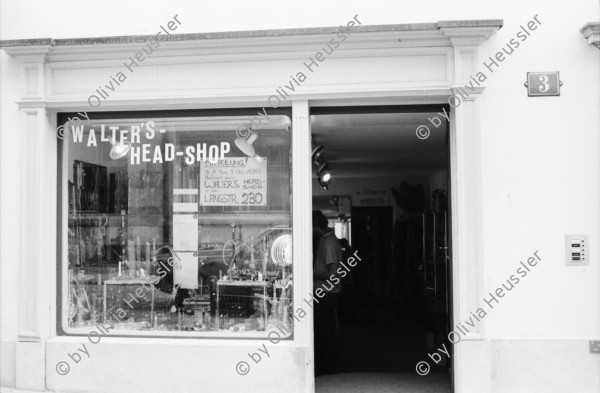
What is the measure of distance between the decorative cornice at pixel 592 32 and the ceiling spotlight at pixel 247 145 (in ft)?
9.69

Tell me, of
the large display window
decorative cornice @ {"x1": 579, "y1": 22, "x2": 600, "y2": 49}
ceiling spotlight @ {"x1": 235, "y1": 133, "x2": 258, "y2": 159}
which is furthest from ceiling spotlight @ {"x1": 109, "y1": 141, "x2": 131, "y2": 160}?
decorative cornice @ {"x1": 579, "y1": 22, "x2": 600, "y2": 49}

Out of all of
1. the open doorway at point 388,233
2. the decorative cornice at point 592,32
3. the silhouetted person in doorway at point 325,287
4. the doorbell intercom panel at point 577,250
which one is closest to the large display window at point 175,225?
the open doorway at point 388,233

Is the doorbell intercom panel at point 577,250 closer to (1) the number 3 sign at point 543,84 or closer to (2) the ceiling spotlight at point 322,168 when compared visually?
(1) the number 3 sign at point 543,84

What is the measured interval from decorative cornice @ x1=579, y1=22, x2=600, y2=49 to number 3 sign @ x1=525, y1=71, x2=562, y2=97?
0.37 metres

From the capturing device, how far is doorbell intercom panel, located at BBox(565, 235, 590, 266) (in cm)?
527

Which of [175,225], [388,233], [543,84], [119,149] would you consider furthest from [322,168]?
[543,84]

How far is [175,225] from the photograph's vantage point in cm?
610

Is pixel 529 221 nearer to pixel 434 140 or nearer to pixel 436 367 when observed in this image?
pixel 436 367

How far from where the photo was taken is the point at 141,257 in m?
6.17

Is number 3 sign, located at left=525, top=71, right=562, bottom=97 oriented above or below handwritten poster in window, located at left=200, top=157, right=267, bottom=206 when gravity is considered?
above

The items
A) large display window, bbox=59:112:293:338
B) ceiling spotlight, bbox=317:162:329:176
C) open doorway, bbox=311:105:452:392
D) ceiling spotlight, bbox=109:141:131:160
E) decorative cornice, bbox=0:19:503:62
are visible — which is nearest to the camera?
decorative cornice, bbox=0:19:503:62

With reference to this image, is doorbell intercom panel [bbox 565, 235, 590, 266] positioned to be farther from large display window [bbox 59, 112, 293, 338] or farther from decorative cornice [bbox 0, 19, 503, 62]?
large display window [bbox 59, 112, 293, 338]

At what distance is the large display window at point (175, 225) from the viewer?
19.4ft

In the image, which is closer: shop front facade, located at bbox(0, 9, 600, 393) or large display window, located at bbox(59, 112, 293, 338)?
shop front facade, located at bbox(0, 9, 600, 393)
